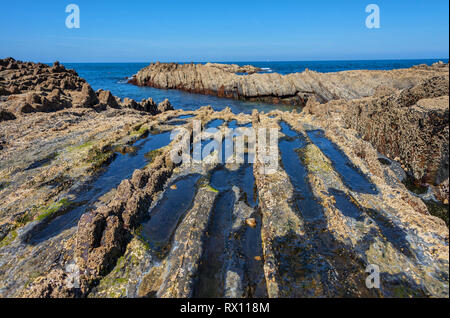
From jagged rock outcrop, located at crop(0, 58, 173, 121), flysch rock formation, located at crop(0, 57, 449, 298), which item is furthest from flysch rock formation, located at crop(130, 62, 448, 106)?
flysch rock formation, located at crop(0, 57, 449, 298)

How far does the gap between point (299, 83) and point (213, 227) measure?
48.2 m

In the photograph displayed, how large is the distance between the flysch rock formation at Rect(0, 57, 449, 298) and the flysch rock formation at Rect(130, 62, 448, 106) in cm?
2690

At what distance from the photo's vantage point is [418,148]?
1162 centimetres

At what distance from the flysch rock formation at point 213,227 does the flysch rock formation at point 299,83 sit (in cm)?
2690

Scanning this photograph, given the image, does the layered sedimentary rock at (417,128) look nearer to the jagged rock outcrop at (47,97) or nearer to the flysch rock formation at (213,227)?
the flysch rock formation at (213,227)

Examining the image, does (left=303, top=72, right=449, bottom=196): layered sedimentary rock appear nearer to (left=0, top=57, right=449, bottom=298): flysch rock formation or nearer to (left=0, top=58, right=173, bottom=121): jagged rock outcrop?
(left=0, top=57, right=449, bottom=298): flysch rock formation

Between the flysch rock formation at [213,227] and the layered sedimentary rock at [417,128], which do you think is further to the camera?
the layered sedimentary rock at [417,128]

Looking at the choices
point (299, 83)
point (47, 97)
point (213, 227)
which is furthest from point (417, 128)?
point (299, 83)

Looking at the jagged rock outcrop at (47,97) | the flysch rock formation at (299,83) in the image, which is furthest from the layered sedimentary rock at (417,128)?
the jagged rock outcrop at (47,97)

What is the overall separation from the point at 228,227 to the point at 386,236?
5925 mm

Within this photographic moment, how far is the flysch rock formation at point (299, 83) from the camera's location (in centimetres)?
4175

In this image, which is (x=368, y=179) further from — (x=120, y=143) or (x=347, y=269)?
(x=120, y=143)

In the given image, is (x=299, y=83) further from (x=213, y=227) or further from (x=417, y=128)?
(x=213, y=227)
